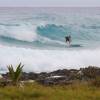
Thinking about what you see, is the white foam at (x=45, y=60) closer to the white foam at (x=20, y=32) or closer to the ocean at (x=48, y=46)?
the ocean at (x=48, y=46)

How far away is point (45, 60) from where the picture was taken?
3369 centimetres

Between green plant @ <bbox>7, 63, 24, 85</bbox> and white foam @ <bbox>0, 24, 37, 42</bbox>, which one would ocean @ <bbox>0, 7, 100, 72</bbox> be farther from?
green plant @ <bbox>7, 63, 24, 85</bbox>

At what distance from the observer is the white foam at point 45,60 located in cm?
3130

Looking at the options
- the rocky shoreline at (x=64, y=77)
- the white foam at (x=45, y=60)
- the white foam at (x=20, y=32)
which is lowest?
the rocky shoreline at (x=64, y=77)

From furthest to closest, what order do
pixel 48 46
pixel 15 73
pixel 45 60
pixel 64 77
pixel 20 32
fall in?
pixel 20 32 < pixel 48 46 < pixel 45 60 < pixel 64 77 < pixel 15 73

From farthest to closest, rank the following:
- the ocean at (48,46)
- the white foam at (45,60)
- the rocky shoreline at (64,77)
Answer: the ocean at (48,46)
the white foam at (45,60)
the rocky shoreline at (64,77)

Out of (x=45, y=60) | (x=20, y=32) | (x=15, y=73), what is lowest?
(x=15, y=73)

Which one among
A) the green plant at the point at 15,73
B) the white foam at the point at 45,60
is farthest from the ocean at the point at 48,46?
the green plant at the point at 15,73

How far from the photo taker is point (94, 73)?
2222cm

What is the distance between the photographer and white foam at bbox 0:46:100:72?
103 ft

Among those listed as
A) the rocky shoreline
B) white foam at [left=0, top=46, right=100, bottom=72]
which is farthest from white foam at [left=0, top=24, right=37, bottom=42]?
the rocky shoreline

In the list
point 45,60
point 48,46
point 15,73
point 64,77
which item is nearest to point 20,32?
point 48,46

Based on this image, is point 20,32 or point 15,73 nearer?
point 15,73

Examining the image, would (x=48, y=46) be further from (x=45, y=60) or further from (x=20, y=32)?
(x=45, y=60)
